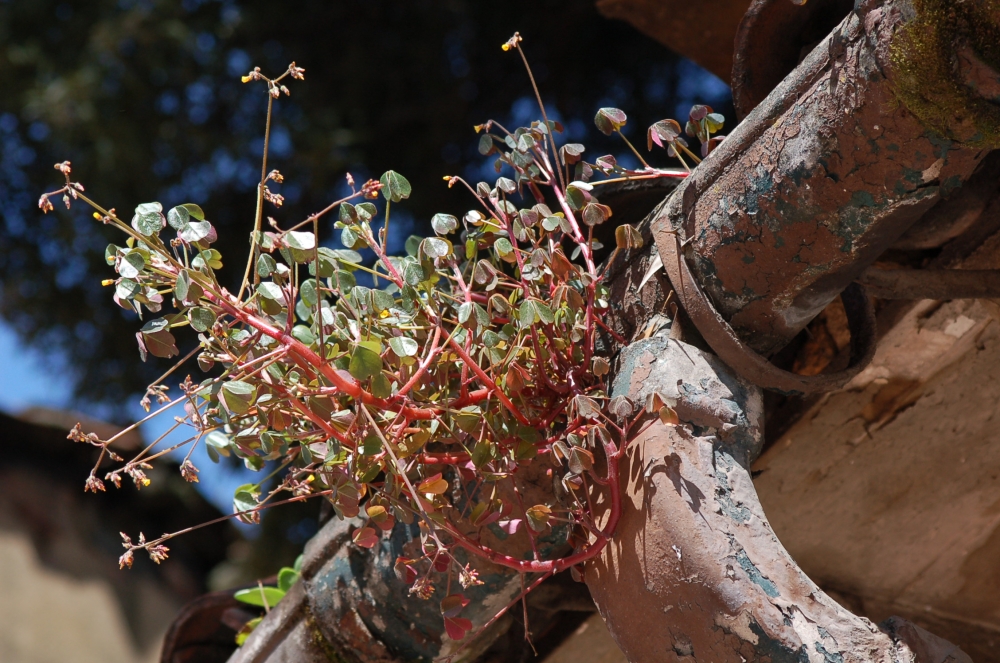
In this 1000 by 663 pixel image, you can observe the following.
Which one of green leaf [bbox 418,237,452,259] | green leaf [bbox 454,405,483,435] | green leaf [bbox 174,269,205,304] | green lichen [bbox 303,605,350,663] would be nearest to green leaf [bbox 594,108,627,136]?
green leaf [bbox 418,237,452,259]

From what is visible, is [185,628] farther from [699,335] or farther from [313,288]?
[699,335]

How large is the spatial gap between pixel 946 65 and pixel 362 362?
1.66 feet

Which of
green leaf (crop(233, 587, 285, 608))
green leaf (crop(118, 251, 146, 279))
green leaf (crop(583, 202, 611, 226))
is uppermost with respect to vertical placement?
green leaf (crop(583, 202, 611, 226))

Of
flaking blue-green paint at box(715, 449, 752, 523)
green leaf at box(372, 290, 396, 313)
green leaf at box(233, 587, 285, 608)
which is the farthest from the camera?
green leaf at box(233, 587, 285, 608)

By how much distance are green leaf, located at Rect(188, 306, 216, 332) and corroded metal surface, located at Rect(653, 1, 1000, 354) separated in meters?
0.43

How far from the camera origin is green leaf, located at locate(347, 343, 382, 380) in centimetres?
76

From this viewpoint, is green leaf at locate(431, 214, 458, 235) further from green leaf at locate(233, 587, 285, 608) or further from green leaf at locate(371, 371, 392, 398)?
green leaf at locate(233, 587, 285, 608)

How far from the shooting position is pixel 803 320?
849mm

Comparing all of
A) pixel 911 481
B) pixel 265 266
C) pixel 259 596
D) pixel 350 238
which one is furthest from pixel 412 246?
pixel 911 481

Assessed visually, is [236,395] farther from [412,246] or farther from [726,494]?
[726,494]

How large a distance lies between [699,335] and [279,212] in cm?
279

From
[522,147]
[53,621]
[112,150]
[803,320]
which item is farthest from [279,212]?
[53,621]

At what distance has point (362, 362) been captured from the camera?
76 cm

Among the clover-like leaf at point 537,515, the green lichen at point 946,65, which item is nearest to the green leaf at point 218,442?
the clover-like leaf at point 537,515
